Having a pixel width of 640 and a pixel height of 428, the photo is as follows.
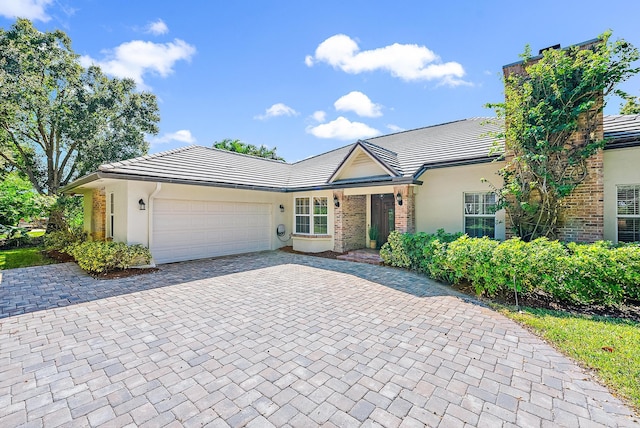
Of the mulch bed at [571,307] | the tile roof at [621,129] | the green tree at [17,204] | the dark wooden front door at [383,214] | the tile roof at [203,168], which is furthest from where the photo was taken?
the dark wooden front door at [383,214]

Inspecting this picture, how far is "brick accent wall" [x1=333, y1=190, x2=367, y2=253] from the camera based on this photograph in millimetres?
12234

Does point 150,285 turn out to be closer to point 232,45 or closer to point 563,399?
point 563,399

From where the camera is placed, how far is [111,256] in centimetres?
848

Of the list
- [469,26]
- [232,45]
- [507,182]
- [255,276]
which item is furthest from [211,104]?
[507,182]

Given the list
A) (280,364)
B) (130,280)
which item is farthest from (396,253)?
(130,280)

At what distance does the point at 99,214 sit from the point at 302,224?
903 cm

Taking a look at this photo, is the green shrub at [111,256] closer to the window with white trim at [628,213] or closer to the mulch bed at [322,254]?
the mulch bed at [322,254]

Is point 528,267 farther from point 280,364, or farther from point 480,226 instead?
point 280,364

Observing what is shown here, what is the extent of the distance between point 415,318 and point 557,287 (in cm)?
301

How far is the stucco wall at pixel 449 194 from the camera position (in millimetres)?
9234

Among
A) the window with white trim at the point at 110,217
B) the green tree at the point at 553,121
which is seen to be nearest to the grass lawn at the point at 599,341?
the green tree at the point at 553,121

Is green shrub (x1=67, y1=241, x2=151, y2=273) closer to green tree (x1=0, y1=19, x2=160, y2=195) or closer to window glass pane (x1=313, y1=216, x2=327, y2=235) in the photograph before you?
window glass pane (x1=313, y1=216, x2=327, y2=235)

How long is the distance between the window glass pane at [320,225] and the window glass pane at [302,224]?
19.6 inches

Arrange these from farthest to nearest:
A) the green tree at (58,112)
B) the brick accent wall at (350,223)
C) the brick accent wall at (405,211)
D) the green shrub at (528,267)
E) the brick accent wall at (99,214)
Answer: the green tree at (58,112)
the brick accent wall at (350,223)
the brick accent wall at (99,214)
the brick accent wall at (405,211)
the green shrub at (528,267)
